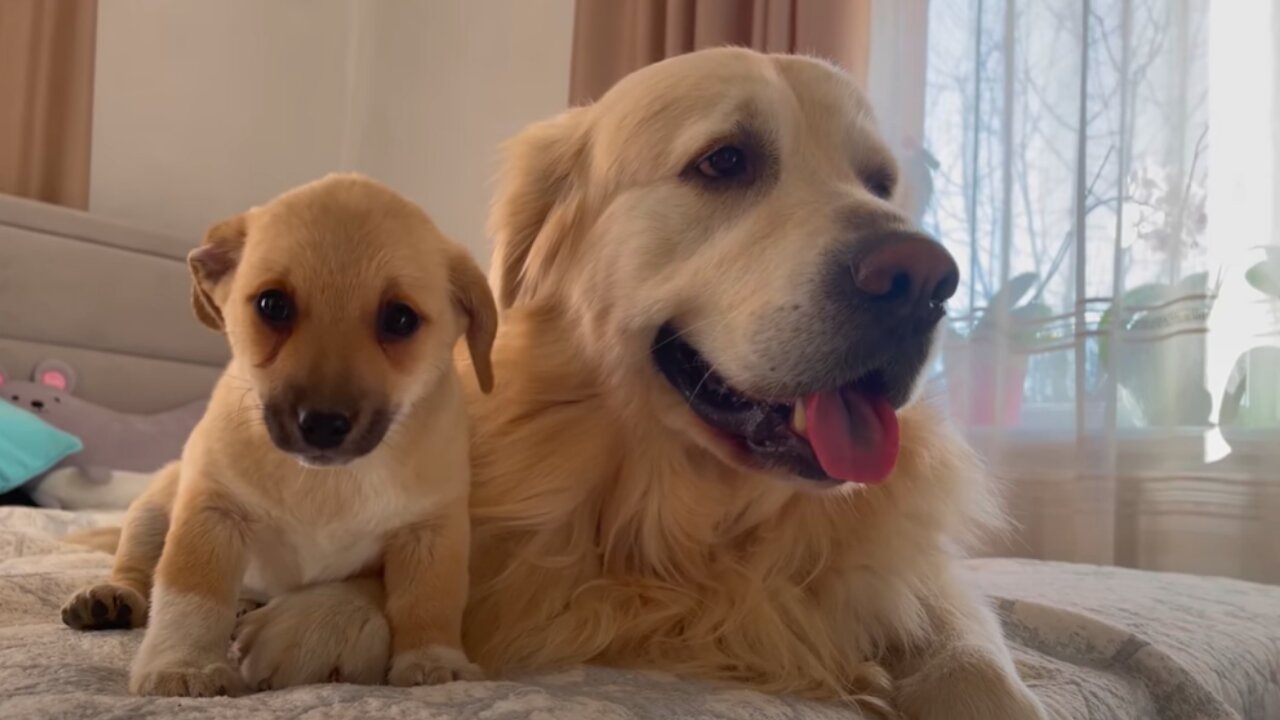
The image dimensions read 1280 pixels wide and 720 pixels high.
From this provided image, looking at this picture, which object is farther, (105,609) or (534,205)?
(534,205)

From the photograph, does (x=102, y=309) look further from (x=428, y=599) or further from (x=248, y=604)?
(x=428, y=599)

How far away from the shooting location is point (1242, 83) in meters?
2.02

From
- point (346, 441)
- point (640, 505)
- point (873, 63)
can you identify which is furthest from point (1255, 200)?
point (346, 441)

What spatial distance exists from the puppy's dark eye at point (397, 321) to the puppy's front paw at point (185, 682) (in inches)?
11.4

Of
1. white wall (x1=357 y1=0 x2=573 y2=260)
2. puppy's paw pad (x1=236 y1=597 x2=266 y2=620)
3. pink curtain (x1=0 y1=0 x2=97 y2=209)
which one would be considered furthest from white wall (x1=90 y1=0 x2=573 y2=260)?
puppy's paw pad (x1=236 y1=597 x2=266 y2=620)

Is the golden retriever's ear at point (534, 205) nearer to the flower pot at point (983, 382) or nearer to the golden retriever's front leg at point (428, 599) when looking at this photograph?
the golden retriever's front leg at point (428, 599)

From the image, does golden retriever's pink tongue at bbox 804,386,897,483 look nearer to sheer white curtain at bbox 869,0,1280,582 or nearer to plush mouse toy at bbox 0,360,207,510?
sheer white curtain at bbox 869,0,1280,582

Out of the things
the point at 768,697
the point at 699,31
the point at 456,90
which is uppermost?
the point at 456,90

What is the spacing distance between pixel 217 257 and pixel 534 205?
0.47 metres

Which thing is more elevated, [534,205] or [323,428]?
[534,205]

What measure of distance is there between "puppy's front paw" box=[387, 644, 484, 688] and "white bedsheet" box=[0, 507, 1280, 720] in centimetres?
5

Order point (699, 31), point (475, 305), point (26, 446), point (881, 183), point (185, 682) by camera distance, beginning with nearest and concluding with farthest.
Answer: point (185, 682), point (475, 305), point (881, 183), point (26, 446), point (699, 31)

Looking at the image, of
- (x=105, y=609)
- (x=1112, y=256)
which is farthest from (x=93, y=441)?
(x=1112, y=256)

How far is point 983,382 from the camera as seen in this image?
233 cm
